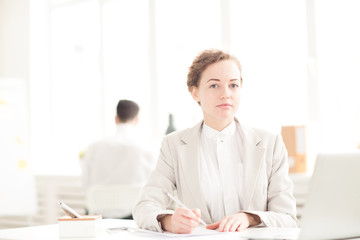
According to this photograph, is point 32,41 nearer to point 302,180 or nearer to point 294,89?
point 294,89

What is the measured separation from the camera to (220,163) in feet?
7.32

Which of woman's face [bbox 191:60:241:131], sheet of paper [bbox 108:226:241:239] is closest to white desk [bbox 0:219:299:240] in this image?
sheet of paper [bbox 108:226:241:239]

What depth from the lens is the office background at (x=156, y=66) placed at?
409cm

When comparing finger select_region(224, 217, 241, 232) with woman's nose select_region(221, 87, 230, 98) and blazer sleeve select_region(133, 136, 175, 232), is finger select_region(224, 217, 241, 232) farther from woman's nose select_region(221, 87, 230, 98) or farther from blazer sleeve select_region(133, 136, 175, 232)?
woman's nose select_region(221, 87, 230, 98)

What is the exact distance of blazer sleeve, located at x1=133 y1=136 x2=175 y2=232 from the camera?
200 cm

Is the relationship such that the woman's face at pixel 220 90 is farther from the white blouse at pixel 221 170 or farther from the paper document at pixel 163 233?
the paper document at pixel 163 233

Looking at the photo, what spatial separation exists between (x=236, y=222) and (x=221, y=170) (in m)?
0.36

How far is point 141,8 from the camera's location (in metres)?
5.45

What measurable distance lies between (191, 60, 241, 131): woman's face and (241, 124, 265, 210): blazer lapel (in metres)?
0.13

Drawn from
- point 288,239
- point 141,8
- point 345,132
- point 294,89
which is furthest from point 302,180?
point 141,8

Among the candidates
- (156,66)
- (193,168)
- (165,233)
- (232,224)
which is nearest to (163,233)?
(165,233)

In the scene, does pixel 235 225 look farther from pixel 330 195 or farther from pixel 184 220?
pixel 330 195

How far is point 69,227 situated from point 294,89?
285 centimetres

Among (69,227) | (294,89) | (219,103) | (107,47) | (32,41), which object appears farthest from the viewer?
(32,41)
